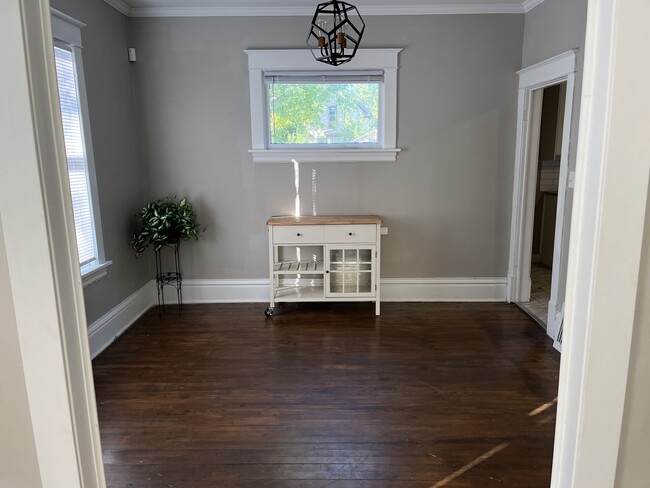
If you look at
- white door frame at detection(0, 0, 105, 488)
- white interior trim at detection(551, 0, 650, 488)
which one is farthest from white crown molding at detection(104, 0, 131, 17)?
white interior trim at detection(551, 0, 650, 488)

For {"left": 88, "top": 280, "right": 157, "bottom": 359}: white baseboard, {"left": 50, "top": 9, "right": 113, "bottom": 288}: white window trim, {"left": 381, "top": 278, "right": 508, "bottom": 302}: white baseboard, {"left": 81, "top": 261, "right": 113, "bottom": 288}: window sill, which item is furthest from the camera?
{"left": 381, "top": 278, "right": 508, "bottom": 302}: white baseboard

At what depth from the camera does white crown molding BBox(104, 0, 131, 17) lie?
362 cm

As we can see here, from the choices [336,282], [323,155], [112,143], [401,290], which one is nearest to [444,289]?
[401,290]

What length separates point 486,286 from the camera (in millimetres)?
4344

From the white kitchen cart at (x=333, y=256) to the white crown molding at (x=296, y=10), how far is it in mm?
1760

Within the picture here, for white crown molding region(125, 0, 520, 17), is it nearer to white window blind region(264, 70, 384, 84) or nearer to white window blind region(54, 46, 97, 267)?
white window blind region(264, 70, 384, 84)

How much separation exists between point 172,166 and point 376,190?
1890 millimetres

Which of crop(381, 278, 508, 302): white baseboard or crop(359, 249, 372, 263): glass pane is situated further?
crop(381, 278, 508, 302): white baseboard

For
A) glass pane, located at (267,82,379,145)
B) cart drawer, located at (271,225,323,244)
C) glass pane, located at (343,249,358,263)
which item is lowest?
glass pane, located at (343,249,358,263)

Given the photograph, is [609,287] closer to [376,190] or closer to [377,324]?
[377,324]

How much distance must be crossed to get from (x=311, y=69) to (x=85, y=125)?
1887 millimetres

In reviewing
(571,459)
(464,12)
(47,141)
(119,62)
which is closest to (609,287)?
(571,459)

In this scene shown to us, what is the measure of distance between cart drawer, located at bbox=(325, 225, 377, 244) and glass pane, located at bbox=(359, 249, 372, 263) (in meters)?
0.11

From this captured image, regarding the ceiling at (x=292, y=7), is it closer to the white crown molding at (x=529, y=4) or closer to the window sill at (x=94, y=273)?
the white crown molding at (x=529, y=4)
